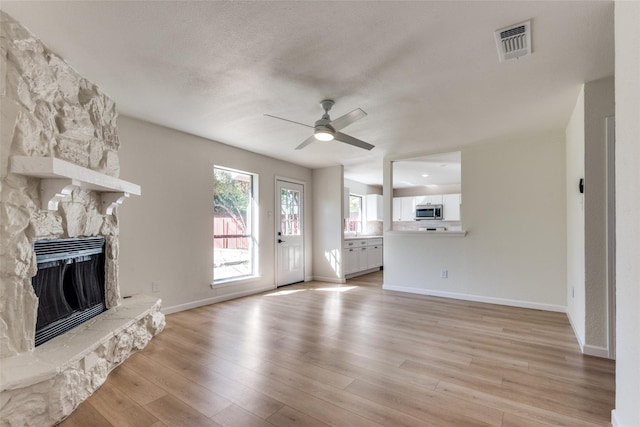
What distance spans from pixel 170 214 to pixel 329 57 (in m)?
2.87

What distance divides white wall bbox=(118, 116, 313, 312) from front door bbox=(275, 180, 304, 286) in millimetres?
975

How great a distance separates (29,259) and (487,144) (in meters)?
5.16

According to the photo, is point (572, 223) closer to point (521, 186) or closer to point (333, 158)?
point (521, 186)

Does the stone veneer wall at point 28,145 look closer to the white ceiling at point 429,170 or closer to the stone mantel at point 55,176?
the stone mantel at point 55,176

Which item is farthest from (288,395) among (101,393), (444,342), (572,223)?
(572,223)

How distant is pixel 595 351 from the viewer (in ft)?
8.39

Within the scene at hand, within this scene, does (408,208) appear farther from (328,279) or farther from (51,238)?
(51,238)

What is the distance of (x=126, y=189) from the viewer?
8.68ft

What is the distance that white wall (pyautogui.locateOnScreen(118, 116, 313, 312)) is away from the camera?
3467 mm

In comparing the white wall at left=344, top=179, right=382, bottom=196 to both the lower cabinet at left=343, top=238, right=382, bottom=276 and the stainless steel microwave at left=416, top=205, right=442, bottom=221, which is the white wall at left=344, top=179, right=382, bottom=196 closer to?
the lower cabinet at left=343, top=238, right=382, bottom=276

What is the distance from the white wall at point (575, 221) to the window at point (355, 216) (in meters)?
5.00

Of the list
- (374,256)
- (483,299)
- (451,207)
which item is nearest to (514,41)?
(483,299)

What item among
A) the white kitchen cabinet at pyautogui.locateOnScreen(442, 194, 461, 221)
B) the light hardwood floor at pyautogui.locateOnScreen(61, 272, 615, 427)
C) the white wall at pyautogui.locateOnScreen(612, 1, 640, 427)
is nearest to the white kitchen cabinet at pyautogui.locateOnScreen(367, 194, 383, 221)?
the white kitchen cabinet at pyautogui.locateOnScreen(442, 194, 461, 221)

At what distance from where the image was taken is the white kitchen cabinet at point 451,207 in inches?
300
